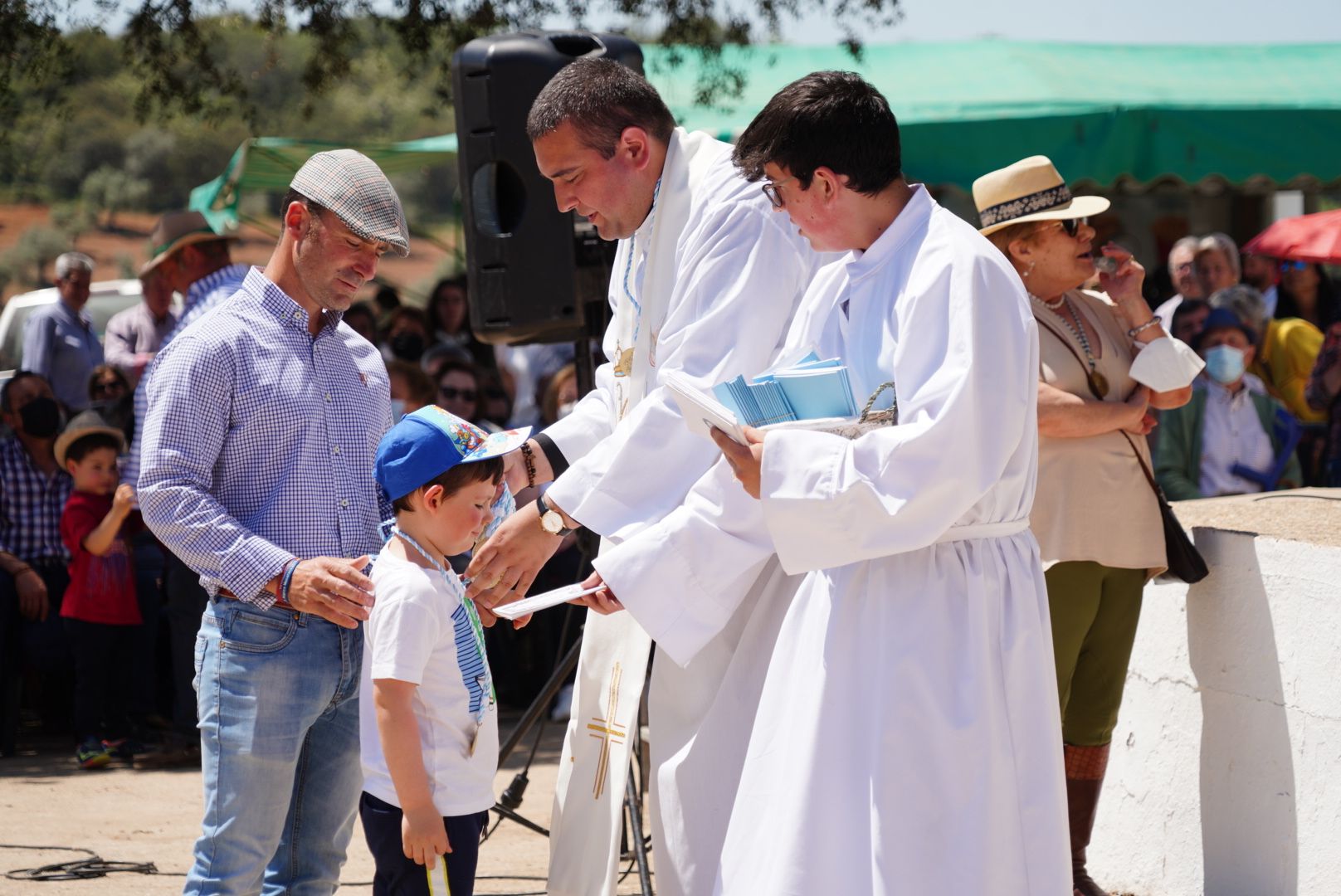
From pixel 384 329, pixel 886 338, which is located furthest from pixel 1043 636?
pixel 384 329

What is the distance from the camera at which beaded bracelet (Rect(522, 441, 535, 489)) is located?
3.95 meters

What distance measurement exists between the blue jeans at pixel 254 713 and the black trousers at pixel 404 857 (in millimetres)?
249

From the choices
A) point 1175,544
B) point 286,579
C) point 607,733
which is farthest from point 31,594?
point 1175,544

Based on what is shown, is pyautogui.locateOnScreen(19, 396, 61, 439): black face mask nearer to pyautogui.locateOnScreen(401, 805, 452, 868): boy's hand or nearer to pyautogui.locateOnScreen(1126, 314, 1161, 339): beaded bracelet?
pyautogui.locateOnScreen(401, 805, 452, 868): boy's hand

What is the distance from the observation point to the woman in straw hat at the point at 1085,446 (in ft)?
14.9

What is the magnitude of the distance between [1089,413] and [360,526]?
7.05 feet

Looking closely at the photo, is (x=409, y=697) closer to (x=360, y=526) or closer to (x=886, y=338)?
(x=360, y=526)

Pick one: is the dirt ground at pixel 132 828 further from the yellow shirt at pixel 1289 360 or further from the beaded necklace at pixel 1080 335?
the yellow shirt at pixel 1289 360

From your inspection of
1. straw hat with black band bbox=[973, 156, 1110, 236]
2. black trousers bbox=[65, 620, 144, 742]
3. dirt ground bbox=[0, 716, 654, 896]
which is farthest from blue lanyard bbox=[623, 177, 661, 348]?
black trousers bbox=[65, 620, 144, 742]

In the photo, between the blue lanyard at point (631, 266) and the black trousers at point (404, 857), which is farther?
the blue lanyard at point (631, 266)

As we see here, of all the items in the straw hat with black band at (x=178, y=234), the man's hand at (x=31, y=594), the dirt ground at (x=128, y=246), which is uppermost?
the straw hat with black band at (x=178, y=234)

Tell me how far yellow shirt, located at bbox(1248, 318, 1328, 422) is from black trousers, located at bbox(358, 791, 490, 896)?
7.86 meters

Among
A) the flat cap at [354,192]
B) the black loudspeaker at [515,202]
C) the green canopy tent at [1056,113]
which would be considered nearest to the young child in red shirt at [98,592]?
the black loudspeaker at [515,202]

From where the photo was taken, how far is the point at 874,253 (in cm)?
304
